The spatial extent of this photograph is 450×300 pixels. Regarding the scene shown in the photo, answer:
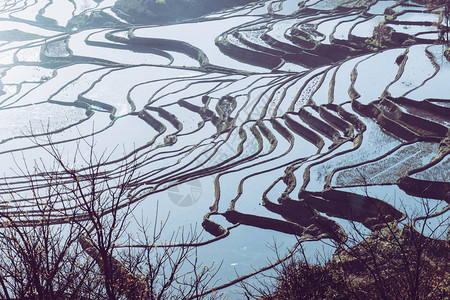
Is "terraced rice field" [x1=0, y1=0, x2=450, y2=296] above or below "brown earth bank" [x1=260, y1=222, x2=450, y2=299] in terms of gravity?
above

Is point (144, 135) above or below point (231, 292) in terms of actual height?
above

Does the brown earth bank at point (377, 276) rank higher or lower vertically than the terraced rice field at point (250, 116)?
lower

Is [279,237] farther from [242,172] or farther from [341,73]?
[341,73]

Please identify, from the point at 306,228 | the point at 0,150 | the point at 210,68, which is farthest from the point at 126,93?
the point at 306,228

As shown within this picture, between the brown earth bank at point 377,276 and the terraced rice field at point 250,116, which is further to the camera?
the terraced rice field at point 250,116

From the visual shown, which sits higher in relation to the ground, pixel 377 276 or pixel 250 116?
pixel 250 116

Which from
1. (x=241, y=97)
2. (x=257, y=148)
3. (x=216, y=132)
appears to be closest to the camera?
(x=257, y=148)

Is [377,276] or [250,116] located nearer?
[377,276]

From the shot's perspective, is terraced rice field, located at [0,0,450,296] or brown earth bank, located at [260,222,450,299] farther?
terraced rice field, located at [0,0,450,296]
